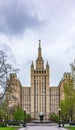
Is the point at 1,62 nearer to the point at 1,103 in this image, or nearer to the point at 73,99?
the point at 1,103

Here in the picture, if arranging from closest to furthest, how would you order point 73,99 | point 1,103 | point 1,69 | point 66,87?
point 1,69
point 1,103
point 73,99
point 66,87

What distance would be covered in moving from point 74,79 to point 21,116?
59.6 metres

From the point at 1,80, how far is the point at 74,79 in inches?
722

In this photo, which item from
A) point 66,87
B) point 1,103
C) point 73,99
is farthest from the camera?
point 66,87

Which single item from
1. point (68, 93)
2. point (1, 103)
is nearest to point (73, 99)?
point (68, 93)

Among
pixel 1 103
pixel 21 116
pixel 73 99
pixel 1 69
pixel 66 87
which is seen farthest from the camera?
pixel 21 116

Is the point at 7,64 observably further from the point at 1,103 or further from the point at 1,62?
the point at 1,103

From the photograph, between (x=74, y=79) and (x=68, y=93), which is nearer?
(x=74, y=79)

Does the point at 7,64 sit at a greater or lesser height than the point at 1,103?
greater

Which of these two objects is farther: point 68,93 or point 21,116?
point 21,116

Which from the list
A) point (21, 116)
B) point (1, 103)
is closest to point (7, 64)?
point (1, 103)

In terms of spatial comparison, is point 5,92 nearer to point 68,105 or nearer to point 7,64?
point 7,64

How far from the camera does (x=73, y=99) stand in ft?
253

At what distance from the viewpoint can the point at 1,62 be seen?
5644 cm
